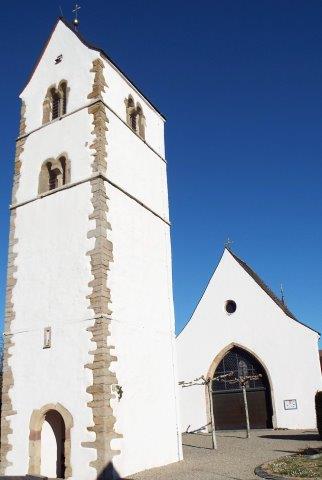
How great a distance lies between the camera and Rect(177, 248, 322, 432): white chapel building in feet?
73.5

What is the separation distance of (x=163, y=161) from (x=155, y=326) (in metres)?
6.99

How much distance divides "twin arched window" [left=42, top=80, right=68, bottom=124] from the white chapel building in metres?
13.1

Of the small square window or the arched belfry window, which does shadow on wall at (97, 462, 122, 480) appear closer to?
the small square window

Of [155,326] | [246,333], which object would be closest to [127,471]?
[155,326]

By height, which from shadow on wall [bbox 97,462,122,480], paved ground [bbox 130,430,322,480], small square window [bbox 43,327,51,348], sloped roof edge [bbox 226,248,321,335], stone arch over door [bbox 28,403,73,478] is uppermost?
sloped roof edge [bbox 226,248,321,335]

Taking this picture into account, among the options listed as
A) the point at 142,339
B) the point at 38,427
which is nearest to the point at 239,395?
the point at 142,339

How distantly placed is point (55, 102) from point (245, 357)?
1528cm

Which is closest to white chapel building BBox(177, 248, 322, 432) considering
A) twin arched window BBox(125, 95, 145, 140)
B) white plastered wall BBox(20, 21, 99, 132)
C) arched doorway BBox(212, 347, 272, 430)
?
arched doorway BBox(212, 347, 272, 430)

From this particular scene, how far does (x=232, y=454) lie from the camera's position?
14.5 m

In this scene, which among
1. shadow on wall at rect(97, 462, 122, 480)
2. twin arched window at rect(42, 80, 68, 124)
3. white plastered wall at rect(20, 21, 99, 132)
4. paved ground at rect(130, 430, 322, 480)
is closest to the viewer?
shadow on wall at rect(97, 462, 122, 480)

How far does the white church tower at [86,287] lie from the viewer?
1227 cm

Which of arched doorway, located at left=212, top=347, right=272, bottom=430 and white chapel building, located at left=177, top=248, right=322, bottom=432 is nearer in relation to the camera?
white chapel building, located at left=177, top=248, right=322, bottom=432

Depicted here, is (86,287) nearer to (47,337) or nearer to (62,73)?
(47,337)

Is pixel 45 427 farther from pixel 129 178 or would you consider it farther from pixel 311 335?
pixel 311 335
